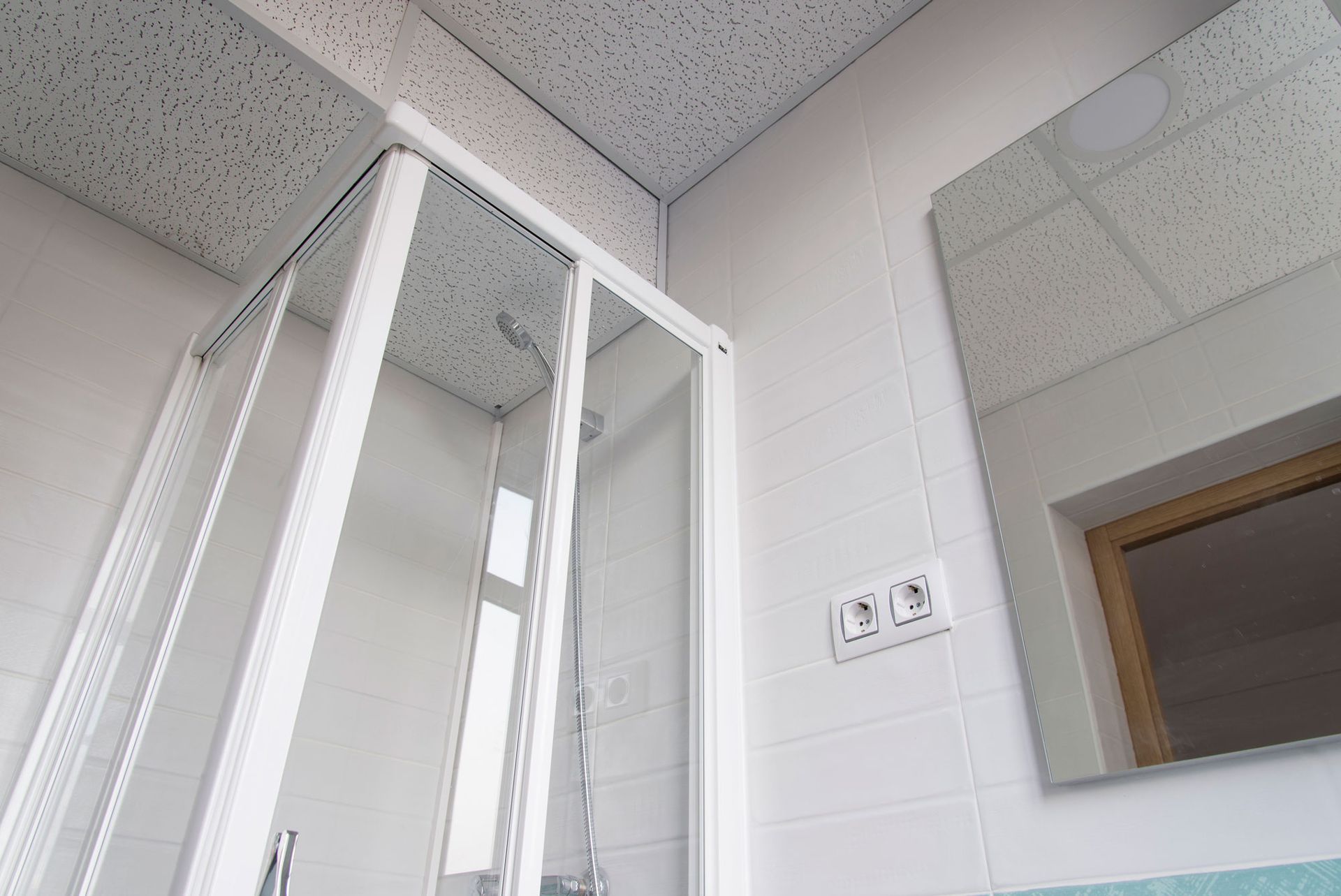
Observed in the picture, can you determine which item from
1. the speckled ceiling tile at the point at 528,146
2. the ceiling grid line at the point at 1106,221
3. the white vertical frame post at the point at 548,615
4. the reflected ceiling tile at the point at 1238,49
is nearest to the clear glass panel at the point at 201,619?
the white vertical frame post at the point at 548,615

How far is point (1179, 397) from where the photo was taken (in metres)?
0.92

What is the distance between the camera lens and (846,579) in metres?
1.14

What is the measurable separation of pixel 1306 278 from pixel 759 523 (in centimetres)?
73

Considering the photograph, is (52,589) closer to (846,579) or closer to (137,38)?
(137,38)

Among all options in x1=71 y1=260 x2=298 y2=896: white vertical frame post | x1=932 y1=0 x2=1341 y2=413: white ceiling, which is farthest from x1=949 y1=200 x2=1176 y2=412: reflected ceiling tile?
x1=71 y1=260 x2=298 y2=896: white vertical frame post

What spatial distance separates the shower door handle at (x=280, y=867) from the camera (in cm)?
73

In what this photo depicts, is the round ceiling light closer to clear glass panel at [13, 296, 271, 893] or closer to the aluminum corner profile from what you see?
the aluminum corner profile

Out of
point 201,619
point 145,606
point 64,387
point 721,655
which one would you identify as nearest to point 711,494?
point 721,655

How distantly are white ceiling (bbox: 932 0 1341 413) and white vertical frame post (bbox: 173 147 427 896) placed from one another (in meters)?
0.74

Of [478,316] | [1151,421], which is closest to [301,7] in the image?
[478,316]

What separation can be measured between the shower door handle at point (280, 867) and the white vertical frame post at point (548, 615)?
222 millimetres

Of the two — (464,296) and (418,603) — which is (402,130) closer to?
(464,296)

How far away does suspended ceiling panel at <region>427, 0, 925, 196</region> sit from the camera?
158 cm

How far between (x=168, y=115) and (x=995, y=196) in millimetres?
1305
